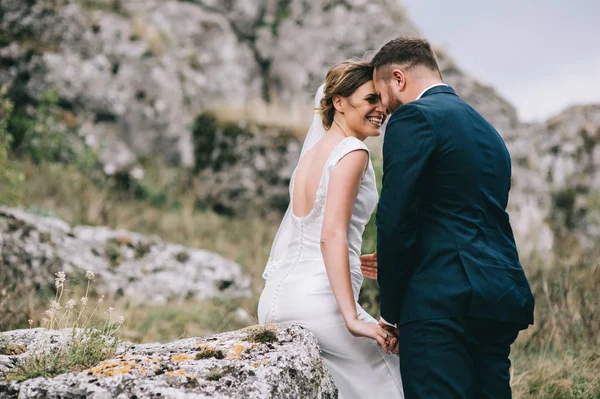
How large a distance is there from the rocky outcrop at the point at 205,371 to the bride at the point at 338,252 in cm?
23

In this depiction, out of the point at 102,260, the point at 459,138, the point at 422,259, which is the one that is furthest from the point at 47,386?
the point at 102,260

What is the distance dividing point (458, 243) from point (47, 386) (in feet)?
5.41

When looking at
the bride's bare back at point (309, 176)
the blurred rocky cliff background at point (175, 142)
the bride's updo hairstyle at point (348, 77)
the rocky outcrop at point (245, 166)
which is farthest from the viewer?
the rocky outcrop at point (245, 166)

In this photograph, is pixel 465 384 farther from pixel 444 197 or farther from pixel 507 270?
pixel 444 197

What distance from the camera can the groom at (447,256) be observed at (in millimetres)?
2258

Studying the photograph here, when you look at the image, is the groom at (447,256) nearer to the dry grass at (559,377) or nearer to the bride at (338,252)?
the bride at (338,252)

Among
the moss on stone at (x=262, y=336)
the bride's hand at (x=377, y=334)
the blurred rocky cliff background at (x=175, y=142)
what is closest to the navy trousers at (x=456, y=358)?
the bride's hand at (x=377, y=334)

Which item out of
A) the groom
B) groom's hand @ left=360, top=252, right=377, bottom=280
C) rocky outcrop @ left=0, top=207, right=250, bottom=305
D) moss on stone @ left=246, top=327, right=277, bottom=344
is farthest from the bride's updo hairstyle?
rocky outcrop @ left=0, top=207, right=250, bottom=305

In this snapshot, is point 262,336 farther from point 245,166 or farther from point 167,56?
point 167,56

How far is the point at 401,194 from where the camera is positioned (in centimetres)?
232

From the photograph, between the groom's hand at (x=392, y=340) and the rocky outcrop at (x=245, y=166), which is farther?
the rocky outcrop at (x=245, y=166)

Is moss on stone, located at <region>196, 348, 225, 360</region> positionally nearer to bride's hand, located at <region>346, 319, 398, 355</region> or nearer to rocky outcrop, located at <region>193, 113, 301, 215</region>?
bride's hand, located at <region>346, 319, 398, 355</region>

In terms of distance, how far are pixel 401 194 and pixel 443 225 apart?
0.23m

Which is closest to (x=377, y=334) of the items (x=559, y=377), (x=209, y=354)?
(x=209, y=354)
